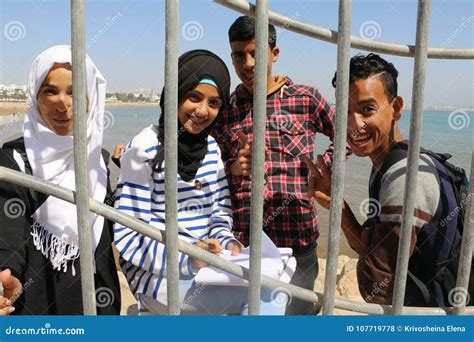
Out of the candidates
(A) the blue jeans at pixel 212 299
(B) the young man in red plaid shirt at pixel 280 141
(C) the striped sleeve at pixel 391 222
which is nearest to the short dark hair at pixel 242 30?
(B) the young man in red plaid shirt at pixel 280 141

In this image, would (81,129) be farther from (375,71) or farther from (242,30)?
(242,30)

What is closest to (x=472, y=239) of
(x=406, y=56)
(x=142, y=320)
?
(x=406, y=56)

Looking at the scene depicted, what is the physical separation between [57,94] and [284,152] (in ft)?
3.78

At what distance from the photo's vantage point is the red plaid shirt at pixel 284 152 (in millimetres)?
2459

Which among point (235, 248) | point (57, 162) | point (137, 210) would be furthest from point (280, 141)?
point (57, 162)

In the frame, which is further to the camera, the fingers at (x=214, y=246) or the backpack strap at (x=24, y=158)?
the backpack strap at (x=24, y=158)

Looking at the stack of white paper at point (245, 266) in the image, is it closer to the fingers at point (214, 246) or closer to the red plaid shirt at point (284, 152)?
the fingers at point (214, 246)

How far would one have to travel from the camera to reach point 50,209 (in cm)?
187

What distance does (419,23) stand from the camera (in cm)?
127

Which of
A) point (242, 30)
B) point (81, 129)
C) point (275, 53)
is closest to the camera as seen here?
point (81, 129)

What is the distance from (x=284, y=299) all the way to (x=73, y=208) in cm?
93

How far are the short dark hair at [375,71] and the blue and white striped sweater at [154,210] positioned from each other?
0.66 metres

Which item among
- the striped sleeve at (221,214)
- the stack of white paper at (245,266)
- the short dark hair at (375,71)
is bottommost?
the stack of white paper at (245,266)

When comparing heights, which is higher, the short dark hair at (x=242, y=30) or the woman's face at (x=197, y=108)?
the short dark hair at (x=242, y=30)
